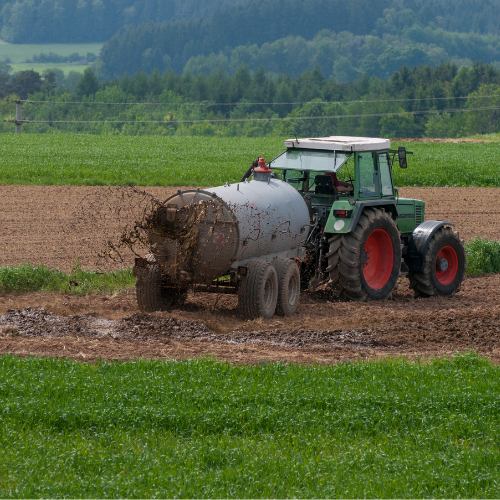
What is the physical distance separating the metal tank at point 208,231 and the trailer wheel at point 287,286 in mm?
395

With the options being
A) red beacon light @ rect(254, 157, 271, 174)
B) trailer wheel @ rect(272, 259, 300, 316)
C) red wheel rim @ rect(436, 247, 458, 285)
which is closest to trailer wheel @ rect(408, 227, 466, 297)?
red wheel rim @ rect(436, 247, 458, 285)

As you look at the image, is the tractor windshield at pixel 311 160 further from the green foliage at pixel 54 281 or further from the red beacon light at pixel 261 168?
the green foliage at pixel 54 281

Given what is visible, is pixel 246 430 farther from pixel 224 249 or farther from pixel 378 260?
pixel 378 260

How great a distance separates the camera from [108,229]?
1692 centimetres

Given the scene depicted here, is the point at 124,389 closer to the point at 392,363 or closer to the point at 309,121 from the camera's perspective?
the point at 392,363

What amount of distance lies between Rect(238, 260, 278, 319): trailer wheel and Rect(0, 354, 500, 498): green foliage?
222cm

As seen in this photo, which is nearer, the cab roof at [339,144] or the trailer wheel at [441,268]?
the cab roof at [339,144]

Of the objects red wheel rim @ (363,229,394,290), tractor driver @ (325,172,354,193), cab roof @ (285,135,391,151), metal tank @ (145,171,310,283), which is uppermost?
cab roof @ (285,135,391,151)

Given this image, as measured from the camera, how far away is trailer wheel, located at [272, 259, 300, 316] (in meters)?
10.5

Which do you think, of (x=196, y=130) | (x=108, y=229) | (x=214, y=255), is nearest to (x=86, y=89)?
(x=196, y=130)

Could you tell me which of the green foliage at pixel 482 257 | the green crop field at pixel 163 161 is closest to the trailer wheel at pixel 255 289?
the green foliage at pixel 482 257

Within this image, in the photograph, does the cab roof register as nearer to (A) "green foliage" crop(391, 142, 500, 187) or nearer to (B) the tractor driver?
(B) the tractor driver

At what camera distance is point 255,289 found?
32.7 feet

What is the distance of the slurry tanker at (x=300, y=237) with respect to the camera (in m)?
9.87
